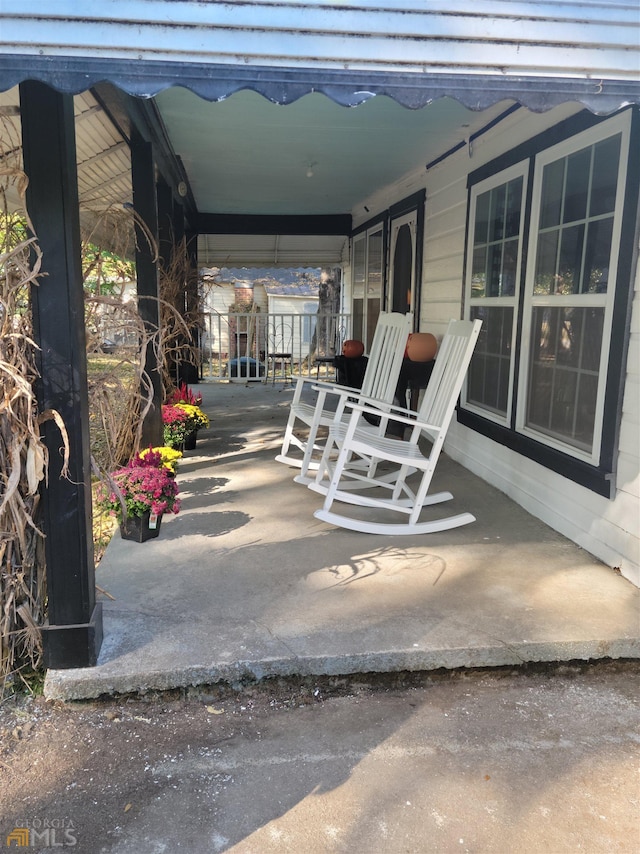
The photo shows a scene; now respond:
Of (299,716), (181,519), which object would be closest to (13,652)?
(299,716)

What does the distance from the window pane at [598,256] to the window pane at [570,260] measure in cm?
7

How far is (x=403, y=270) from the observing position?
21.5ft

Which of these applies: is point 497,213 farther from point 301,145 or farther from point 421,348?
point 301,145

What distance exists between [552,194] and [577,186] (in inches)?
10.6

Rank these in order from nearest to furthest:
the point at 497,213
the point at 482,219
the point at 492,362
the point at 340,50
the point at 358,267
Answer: the point at 340,50 → the point at 497,213 → the point at 492,362 → the point at 482,219 → the point at 358,267

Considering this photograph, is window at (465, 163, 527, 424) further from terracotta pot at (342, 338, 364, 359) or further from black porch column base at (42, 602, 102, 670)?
black porch column base at (42, 602, 102, 670)

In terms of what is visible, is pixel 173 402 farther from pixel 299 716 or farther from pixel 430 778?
pixel 430 778

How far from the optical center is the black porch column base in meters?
2.03

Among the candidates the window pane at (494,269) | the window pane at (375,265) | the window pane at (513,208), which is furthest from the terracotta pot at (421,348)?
the window pane at (375,265)

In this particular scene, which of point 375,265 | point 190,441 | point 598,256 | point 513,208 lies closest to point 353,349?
point 375,265

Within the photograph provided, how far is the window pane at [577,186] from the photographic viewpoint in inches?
117

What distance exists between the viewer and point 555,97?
176 centimetres

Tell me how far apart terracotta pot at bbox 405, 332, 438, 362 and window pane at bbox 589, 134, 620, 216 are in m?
2.13

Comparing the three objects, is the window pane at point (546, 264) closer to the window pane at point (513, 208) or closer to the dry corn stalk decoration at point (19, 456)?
the window pane at point (513, 208)
